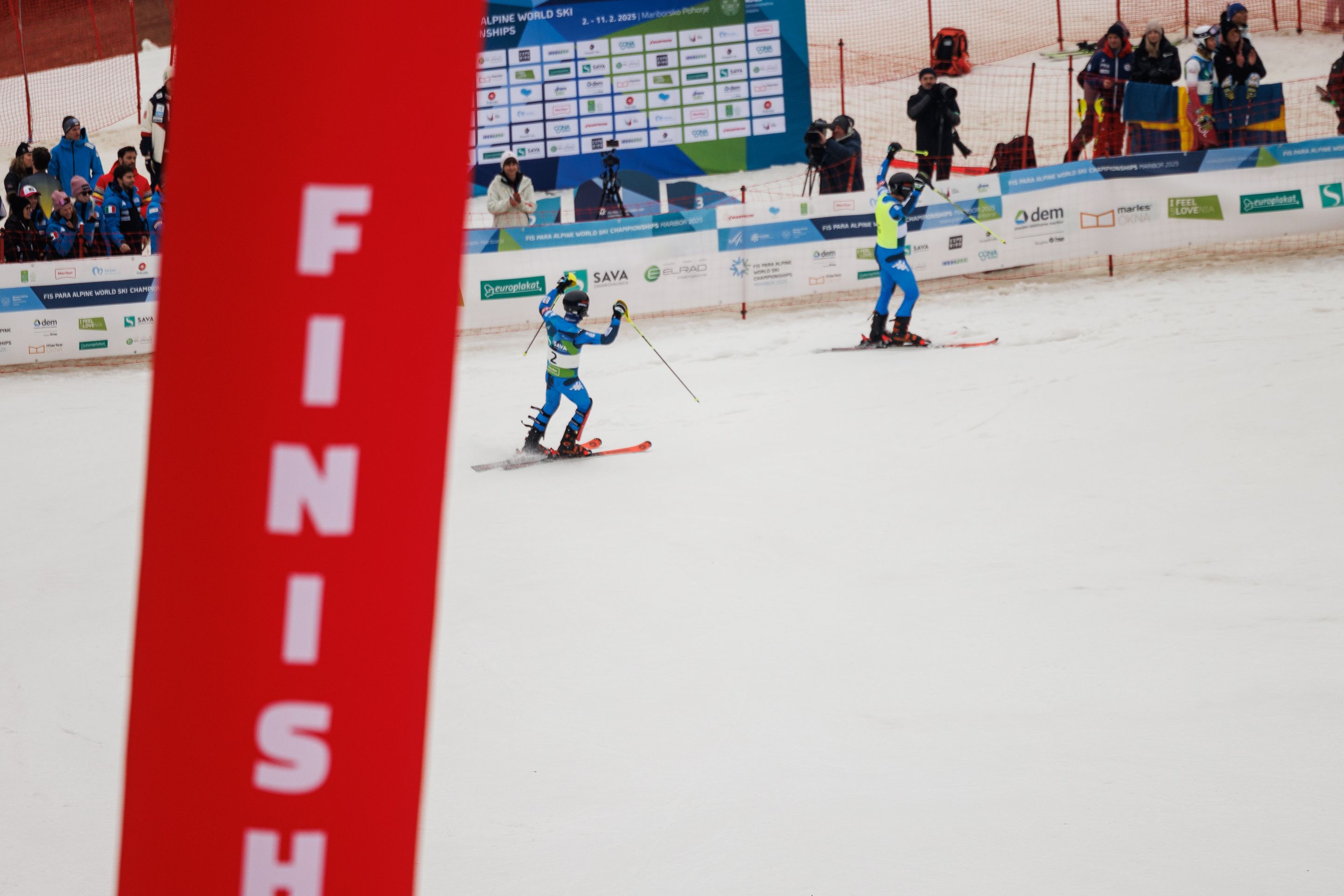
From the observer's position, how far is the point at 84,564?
803 centimetres

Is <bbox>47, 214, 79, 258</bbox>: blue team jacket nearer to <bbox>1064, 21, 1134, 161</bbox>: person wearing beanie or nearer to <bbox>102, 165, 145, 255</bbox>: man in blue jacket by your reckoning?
<bbox>102, 165, 145, 255</bbox>: man in blue jacket

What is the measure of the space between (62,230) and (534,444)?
25.1ft

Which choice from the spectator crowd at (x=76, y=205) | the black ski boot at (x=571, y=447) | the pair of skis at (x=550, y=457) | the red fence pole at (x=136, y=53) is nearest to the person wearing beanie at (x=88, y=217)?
the spectator crowd at (x=76, y=205)

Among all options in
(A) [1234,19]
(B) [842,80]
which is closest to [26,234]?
(B) [842,80]

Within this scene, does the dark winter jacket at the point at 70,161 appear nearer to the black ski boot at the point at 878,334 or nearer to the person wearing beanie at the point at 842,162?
the person wearing beanie at the point at 842,162

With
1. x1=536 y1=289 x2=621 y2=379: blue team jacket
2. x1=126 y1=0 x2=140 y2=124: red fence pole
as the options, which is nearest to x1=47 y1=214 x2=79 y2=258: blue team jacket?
x1=536 y1=289 x2=621 y2=379: blue team jacket

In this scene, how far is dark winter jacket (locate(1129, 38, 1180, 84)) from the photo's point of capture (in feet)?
49.8

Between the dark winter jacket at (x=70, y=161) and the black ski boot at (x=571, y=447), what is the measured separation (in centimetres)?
923

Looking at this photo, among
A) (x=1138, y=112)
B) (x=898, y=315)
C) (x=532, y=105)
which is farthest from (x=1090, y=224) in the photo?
(x=532, y=105)

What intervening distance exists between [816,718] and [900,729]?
15.5 inches

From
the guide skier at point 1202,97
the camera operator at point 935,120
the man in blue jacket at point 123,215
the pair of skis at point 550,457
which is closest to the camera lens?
the pair of skis at point 550,457

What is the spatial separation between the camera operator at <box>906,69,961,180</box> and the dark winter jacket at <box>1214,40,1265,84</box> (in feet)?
10.6

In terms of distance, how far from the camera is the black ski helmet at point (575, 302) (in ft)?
30.9

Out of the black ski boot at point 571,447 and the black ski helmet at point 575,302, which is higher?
the black ski helmet at point 575,302
